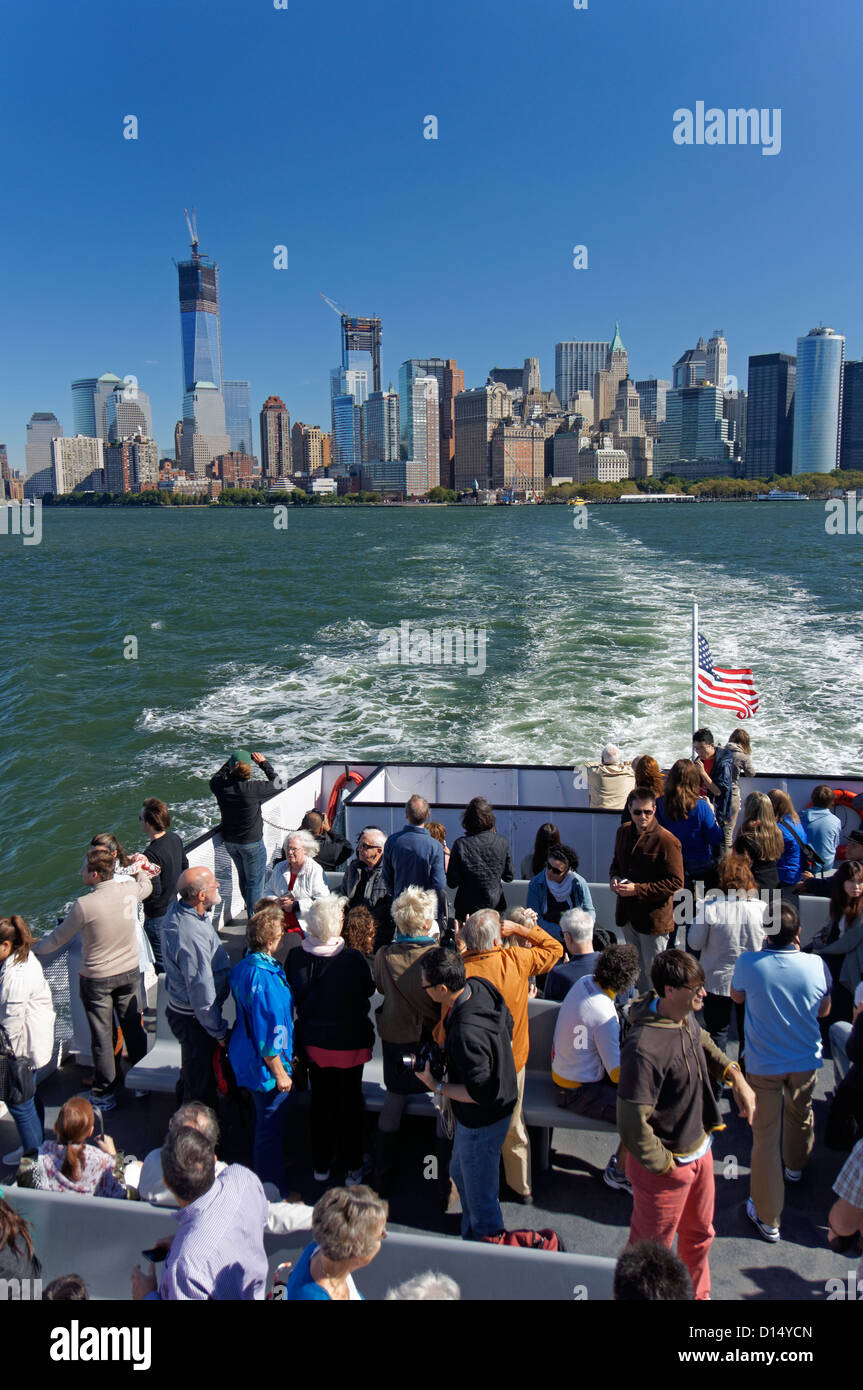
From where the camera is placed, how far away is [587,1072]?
4.61 m

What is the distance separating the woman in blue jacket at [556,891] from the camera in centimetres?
605

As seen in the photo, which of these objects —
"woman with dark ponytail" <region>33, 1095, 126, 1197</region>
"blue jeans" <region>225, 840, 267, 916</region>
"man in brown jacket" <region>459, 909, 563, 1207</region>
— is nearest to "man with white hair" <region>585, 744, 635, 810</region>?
"blue jeans" <region>225, 840, 267, 916</region>

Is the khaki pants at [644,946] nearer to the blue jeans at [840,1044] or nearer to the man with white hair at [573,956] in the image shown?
the man with white hair at [573,956]

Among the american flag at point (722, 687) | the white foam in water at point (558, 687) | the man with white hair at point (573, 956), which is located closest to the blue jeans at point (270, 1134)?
→ the man with white hair at point (573, 956)

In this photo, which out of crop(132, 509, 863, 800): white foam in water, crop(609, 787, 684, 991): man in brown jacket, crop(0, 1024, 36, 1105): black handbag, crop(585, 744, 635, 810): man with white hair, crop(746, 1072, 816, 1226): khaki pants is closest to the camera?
crop(746, 1072, 816, 1226): khaki pants

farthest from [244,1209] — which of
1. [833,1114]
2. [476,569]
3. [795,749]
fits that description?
[476,569]

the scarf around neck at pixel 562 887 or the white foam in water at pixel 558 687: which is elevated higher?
the scarf around neck at pixel 562 887

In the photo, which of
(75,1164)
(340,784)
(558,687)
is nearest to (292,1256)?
(75,1164)

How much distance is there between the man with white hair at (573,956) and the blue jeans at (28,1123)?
2.76m

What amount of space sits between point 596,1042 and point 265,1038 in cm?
158

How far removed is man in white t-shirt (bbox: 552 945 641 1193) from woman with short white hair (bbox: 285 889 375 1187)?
0.96 metres

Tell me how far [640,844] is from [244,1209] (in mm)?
3421

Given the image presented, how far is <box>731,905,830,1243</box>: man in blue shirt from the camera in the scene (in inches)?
168

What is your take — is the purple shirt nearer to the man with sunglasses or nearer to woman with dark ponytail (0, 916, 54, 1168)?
the man with sunglasses
